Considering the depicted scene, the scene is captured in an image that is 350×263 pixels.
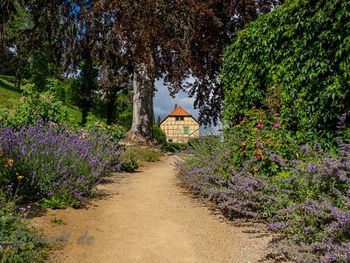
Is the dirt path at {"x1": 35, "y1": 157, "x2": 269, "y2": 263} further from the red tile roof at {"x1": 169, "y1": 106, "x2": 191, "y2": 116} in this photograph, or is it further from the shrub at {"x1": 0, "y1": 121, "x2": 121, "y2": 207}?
the red tile roof at {"x1": 169, "y1": 106, "x2": 191, "y2": 116}

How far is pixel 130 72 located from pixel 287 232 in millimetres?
13521

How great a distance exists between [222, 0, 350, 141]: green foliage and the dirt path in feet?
6.73

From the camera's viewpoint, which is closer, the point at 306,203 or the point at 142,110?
the point at 306,203

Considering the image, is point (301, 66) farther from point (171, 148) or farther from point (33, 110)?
point (171, 148)

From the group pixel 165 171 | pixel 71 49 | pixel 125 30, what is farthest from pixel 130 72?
pixel 165 171

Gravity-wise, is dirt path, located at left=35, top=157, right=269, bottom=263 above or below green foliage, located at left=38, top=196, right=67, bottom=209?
below

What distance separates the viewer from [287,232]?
13.4 ft

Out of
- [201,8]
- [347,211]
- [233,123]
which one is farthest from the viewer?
[201,8]

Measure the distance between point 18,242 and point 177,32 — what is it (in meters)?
10.5

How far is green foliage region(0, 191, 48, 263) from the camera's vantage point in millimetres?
3385

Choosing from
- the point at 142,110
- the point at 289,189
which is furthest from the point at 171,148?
the point at 289,189

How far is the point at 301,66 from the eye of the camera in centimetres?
575

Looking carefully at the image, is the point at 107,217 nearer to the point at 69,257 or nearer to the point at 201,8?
the point at 69,257

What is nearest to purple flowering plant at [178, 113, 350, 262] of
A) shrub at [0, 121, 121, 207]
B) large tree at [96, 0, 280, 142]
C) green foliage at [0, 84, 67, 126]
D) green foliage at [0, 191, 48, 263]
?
shrub at [0, 121, 121, 207]
